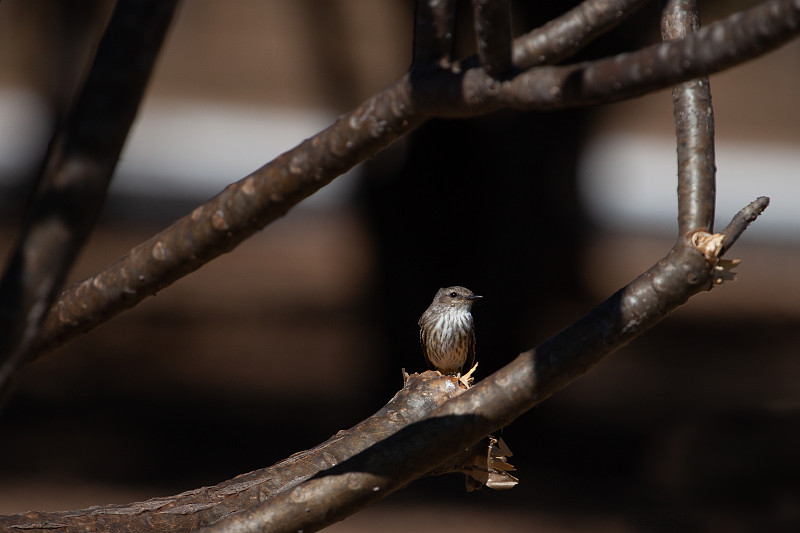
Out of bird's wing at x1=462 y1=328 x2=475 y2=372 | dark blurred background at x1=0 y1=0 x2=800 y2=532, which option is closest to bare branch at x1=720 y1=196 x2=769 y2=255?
bird's wing at x1=462 y1=328 x2=475 y2=372

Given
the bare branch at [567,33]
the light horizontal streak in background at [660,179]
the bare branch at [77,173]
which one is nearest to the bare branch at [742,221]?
the bare branch at [567,33]

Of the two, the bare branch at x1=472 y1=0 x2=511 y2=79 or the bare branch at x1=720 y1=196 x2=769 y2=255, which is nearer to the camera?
the bare branch at x1=472 y1=0 x2=511 y2=79

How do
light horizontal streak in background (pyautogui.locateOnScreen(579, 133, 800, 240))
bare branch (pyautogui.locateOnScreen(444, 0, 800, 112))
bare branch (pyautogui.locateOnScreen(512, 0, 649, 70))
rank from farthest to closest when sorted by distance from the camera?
light horizontal streak in background (pyautogui.locateOnScreen(579, 133, 800, 240)) < bare branch (pyautogui.locateOnScreen(512, 0, 649, 70)) < bare branch (pyautogui.locateOnScreen(444, 0, 800, 112))

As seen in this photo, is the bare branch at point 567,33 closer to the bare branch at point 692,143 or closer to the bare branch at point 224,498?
the bare branch at point 692,143

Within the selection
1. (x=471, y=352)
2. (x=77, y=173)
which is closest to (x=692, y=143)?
(x=77, y=173)

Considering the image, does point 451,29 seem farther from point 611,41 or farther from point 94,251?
point 94,251

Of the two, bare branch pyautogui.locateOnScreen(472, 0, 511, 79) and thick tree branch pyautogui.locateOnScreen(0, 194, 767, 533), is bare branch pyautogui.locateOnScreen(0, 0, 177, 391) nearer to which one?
bare branch pyautogui.locateOnScreen(472, 0, 511, 79)
